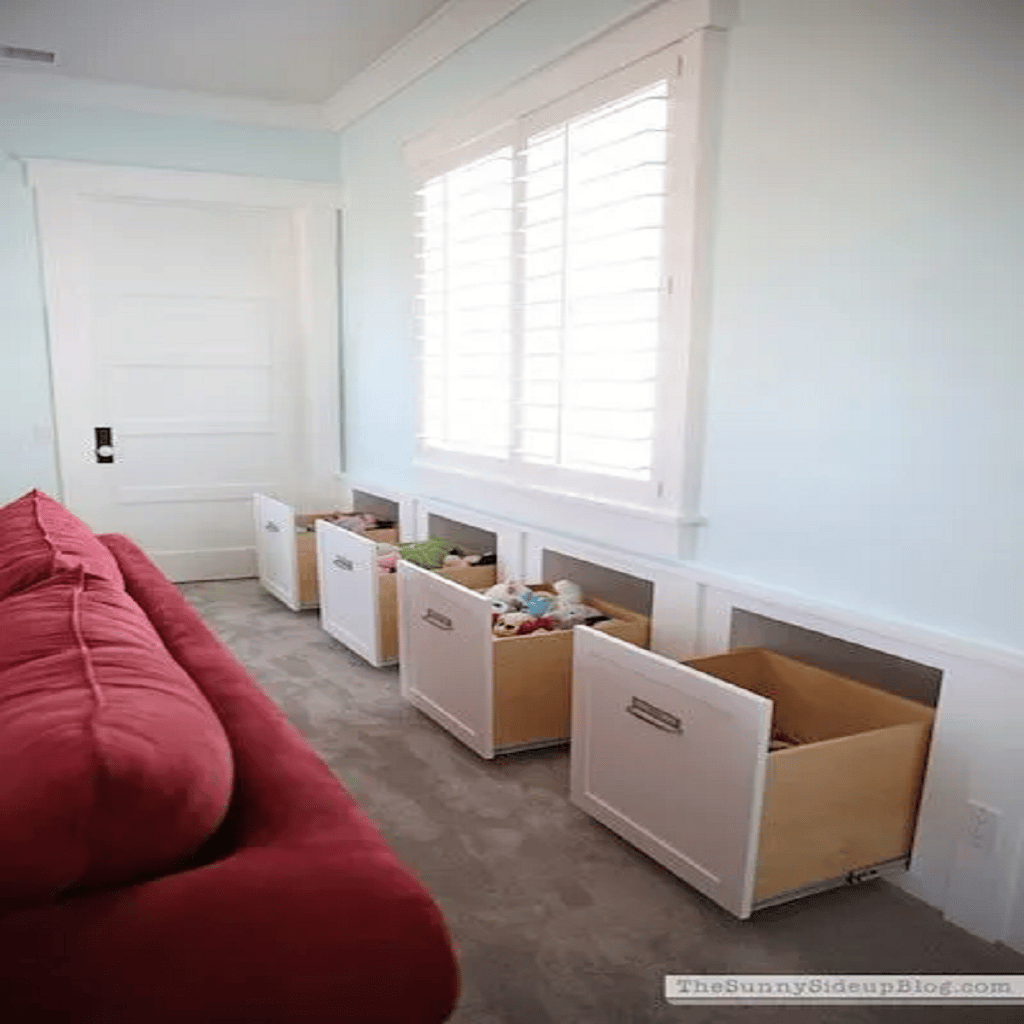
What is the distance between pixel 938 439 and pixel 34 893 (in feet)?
5.54

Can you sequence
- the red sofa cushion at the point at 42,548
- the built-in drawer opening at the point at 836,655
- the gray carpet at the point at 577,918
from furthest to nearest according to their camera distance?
the built-in drawer opening at the point at 836,655 < the gray carpet at the point at 577,918 < the red sofa cushion at the point at 42,548

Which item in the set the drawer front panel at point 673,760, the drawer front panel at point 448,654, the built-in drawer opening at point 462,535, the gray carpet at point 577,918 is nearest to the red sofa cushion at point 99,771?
the gray carpet at point 577,918

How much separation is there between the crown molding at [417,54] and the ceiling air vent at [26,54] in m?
1.23

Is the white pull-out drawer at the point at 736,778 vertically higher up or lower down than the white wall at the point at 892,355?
lower down

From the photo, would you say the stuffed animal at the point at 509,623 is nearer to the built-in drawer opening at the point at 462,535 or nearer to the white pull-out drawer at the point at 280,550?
the built-in drawer opening at the point at 462,535

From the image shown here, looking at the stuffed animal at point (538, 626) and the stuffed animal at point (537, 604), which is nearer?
the stuffed animal at point (538, 626)

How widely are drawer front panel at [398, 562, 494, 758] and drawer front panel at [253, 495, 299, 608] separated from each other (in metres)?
1.26

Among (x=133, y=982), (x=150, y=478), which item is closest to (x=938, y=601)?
(x=133, y=982)

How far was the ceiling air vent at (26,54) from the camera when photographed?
365cm

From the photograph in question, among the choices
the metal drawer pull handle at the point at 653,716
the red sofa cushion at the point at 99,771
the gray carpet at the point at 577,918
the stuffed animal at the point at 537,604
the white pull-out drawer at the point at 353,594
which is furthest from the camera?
the white pull-out drawer at the point at 353,594

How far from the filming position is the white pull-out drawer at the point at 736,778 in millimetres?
1712

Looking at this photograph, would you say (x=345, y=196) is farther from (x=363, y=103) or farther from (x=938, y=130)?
(x=938, y=130)

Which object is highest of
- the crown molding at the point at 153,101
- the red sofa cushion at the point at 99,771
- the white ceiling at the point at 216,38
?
the white ceiling at the point at 216,38

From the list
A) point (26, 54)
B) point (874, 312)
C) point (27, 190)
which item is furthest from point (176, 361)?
point (874, 312)
